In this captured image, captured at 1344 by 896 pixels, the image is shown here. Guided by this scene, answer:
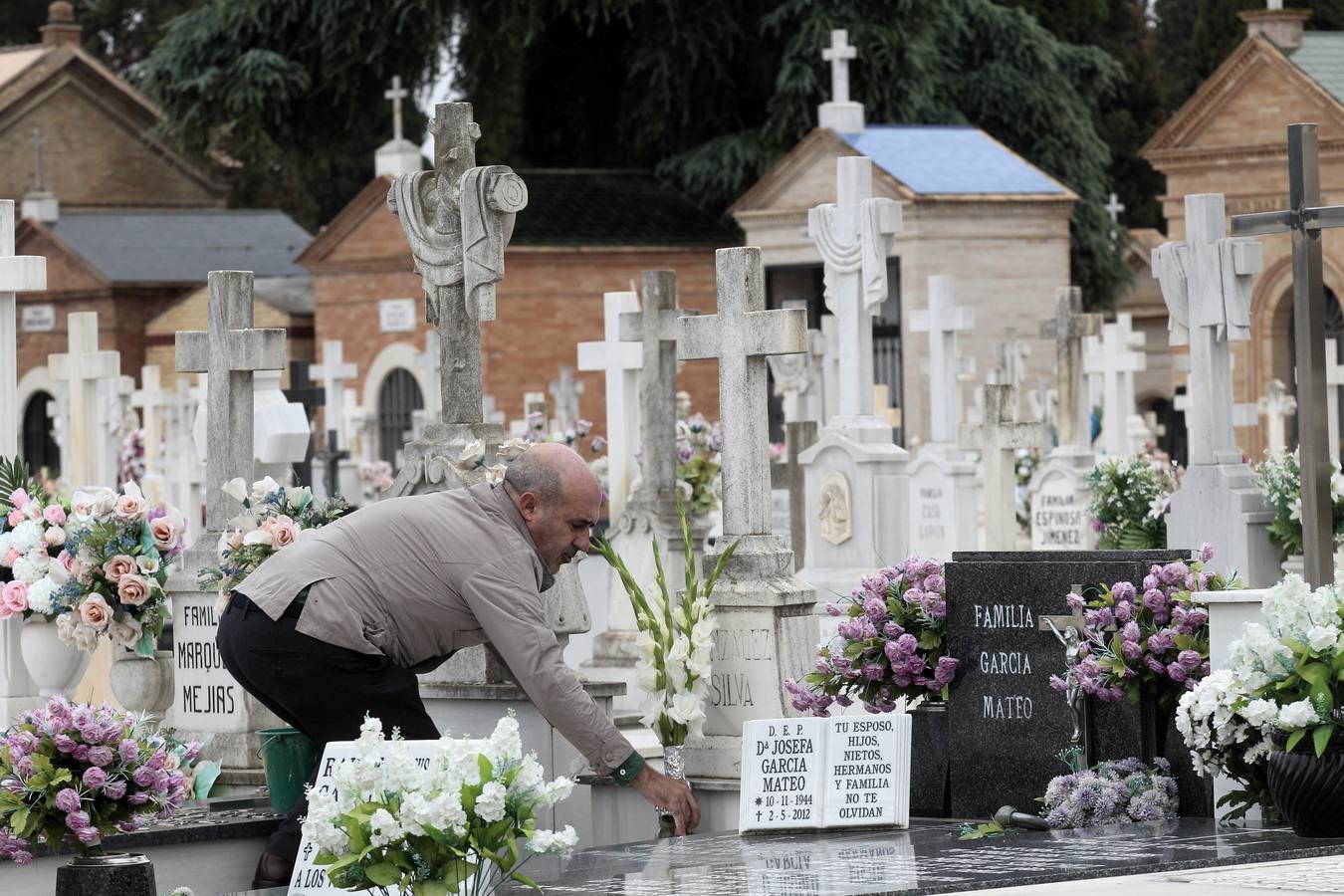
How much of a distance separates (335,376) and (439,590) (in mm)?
22313

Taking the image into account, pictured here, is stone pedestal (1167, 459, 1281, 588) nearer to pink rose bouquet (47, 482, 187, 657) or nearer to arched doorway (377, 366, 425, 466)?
pink rose bouquet (47, 482, 187, 657)

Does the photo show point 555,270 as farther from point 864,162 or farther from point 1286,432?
point 864,162

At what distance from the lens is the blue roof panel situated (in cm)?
3297

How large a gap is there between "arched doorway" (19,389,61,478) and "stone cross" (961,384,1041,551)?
25.7m

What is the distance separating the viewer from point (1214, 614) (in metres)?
7.77

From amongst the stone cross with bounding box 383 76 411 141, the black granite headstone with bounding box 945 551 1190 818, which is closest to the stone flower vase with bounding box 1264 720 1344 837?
the black granite headstone with bounding box 945 551 1190 818

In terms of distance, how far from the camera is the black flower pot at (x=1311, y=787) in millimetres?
7184

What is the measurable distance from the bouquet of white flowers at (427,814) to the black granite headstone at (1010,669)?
277 centimetres

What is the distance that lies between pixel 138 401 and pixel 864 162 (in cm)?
1534

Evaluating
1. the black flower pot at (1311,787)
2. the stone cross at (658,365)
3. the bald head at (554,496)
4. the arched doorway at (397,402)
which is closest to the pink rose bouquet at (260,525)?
the bald head at (554,496)

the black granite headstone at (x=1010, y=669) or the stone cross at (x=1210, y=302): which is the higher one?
the stone cross at (x=1210, y=302)

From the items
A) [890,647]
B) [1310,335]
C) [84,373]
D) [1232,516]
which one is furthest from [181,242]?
[890,647]

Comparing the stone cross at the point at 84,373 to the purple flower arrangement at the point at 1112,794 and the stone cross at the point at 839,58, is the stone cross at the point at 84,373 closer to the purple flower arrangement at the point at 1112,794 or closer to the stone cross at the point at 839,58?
the purple flower arrangement at the point at 1112,794

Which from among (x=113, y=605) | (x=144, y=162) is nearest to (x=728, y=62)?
(x=144, y=162)
